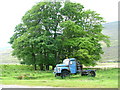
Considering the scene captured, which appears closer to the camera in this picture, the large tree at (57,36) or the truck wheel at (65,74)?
the truck wheel at (65,74)

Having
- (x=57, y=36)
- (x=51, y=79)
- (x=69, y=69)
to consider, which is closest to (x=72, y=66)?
(x=69, y=69)

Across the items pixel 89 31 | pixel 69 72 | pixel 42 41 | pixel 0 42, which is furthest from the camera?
pixel 89 31

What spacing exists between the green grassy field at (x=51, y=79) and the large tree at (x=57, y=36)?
1.18 metres

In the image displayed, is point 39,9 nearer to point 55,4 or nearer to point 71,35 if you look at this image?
point 55,4

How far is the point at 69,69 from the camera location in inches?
444

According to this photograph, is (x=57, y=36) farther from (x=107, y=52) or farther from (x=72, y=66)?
(x=107, y=52)

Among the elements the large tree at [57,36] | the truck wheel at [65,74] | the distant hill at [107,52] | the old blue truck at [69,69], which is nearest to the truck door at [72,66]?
the old blue truck at [69,69]

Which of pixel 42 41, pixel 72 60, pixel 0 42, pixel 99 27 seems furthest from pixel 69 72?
pixel 99 27

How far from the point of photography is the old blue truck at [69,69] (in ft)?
36.6

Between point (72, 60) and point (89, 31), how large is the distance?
412 cm

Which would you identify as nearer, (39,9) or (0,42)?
(0,42)

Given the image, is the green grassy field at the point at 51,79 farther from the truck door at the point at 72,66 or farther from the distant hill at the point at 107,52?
the distant hill at the point at 107,52

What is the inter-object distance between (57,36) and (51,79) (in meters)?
3.64

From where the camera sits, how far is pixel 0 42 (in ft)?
42.3
